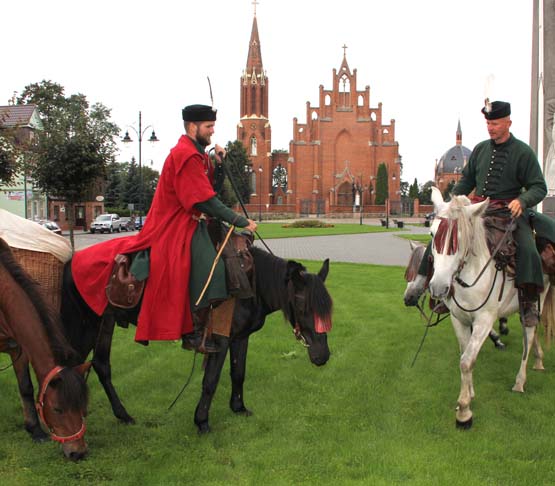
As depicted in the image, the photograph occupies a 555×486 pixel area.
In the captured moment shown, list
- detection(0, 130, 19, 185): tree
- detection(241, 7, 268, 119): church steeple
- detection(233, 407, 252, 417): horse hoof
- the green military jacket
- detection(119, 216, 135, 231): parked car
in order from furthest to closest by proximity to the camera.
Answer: detection(241, 7, 268, 119): church steeple
detection(119, 216, 135, 231): parked car
detection(0, 130, 19, 185): tree
the green military jacket
detection(233, 407, 252, 417): horse hoof

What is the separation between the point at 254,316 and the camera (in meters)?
5.02

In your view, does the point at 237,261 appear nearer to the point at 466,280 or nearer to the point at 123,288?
the point at 123,288

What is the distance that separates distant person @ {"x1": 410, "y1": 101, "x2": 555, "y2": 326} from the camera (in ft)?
17.9

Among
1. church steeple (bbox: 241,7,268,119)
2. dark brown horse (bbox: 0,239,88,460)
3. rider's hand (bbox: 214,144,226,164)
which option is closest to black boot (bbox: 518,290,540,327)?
rider's hand (bbox: 214,144,226,164)

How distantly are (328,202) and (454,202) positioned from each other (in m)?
75.5

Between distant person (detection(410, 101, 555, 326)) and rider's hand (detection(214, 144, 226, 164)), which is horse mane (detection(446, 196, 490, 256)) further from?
rider's hand (detection(214, 144, 226, 164))

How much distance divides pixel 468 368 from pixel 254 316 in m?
2.06

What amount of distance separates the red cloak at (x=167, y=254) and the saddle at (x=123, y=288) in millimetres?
66

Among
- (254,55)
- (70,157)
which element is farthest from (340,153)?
(70,157)

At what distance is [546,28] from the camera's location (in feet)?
44.8

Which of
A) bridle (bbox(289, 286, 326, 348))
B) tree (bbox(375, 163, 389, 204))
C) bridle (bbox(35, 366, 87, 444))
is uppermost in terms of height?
tree (bbox(375, 163, 389, 204))

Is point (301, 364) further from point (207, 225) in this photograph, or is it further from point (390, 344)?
point (207, 225)

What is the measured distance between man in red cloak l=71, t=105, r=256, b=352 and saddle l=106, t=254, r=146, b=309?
0.07 m

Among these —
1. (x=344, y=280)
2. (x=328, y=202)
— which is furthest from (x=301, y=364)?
(x=328, y=202)
